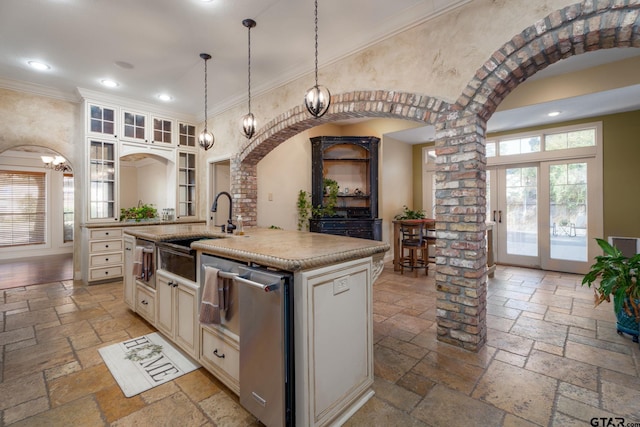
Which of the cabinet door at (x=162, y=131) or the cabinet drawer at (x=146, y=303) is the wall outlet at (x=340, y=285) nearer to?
the cabinet drawer at (x=146, y=303)

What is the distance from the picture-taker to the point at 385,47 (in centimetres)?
310

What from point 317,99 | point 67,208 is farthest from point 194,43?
point 67,208

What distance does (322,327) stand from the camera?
1578 millimetres

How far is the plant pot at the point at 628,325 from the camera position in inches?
104

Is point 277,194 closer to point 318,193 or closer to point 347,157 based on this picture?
point 318,193

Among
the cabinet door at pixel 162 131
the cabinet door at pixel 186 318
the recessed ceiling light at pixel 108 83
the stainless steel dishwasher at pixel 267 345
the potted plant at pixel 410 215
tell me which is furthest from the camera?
the potted plant at pixel 410 215

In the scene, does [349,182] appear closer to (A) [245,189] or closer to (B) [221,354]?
(A) [245,189]

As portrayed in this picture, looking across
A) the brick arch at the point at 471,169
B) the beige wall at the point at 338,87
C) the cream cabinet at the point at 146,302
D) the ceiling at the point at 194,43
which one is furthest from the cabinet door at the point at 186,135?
the brick arch at the point at 471,169

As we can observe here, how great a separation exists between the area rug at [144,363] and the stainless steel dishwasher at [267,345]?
87 cm

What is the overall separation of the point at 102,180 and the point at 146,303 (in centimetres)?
312

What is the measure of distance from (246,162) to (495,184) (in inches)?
196

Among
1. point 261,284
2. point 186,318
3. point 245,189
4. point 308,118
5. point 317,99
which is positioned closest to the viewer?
point 261,284

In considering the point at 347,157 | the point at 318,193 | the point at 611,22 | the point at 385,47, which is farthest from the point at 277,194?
the point at 611,22

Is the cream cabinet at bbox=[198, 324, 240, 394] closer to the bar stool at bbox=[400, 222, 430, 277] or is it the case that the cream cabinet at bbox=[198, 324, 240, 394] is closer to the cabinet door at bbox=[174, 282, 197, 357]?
the cabinet door at bbox=[174, 282, 197, 357]
